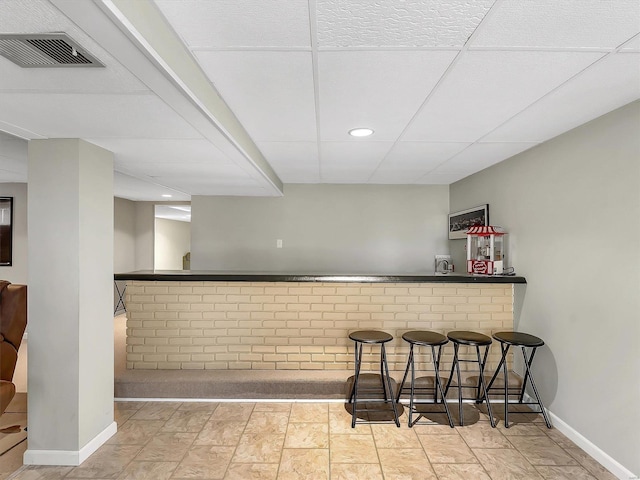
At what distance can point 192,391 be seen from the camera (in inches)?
117

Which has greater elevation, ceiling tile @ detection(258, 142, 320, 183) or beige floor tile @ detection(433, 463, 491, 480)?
ceiling tile @ detection(258, 142, 320, 183)

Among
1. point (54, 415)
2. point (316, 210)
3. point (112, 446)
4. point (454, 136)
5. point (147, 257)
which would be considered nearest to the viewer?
point (54, 415)

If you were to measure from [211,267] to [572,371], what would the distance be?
420cm

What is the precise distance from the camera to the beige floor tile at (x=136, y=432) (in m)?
2.39

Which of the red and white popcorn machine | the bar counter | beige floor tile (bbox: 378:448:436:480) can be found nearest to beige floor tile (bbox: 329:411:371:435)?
beige floor tile (bbox: 378:448:436:480)

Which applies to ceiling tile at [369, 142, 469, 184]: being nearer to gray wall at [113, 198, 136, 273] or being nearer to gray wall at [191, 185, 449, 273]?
gray wall at [191, 185, 449, 273]

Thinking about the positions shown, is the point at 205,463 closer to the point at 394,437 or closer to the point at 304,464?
the point at 304,464

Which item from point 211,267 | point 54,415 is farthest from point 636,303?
point 211,267

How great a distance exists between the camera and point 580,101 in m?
1.91

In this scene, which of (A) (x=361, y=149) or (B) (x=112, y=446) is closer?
(B) (x=112, y=446)

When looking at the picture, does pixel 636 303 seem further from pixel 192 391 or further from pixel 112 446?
pixel 112 446

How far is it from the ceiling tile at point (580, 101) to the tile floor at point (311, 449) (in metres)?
2.21

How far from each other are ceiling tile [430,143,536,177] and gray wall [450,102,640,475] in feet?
0.49

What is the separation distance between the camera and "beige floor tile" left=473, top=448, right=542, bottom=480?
6.67ft
